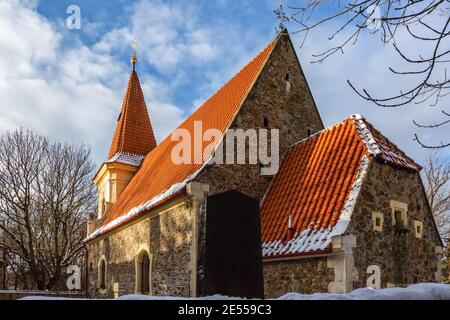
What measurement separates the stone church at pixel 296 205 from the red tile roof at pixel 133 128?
808 cm

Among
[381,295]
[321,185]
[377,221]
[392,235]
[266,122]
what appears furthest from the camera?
[266,122]

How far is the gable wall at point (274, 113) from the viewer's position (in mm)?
11172

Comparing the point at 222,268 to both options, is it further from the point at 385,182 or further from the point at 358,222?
the point at 385,182

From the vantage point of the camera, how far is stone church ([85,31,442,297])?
8.80 m

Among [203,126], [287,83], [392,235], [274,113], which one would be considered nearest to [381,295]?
[392,235]

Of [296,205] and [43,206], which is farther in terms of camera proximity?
[43,206]

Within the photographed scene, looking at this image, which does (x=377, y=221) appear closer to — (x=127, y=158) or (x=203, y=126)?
(x=203, y=126)

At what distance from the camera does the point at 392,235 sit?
9.41m

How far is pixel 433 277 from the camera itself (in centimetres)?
1024

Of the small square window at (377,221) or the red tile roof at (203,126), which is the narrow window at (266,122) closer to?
the red tile roof at (203,126)

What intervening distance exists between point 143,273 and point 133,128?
12149mm

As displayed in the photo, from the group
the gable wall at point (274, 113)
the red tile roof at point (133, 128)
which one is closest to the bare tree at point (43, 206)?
the red tile roof at point (133, 128)

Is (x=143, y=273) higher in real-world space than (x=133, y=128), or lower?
lower

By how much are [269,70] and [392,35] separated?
9.45 m
